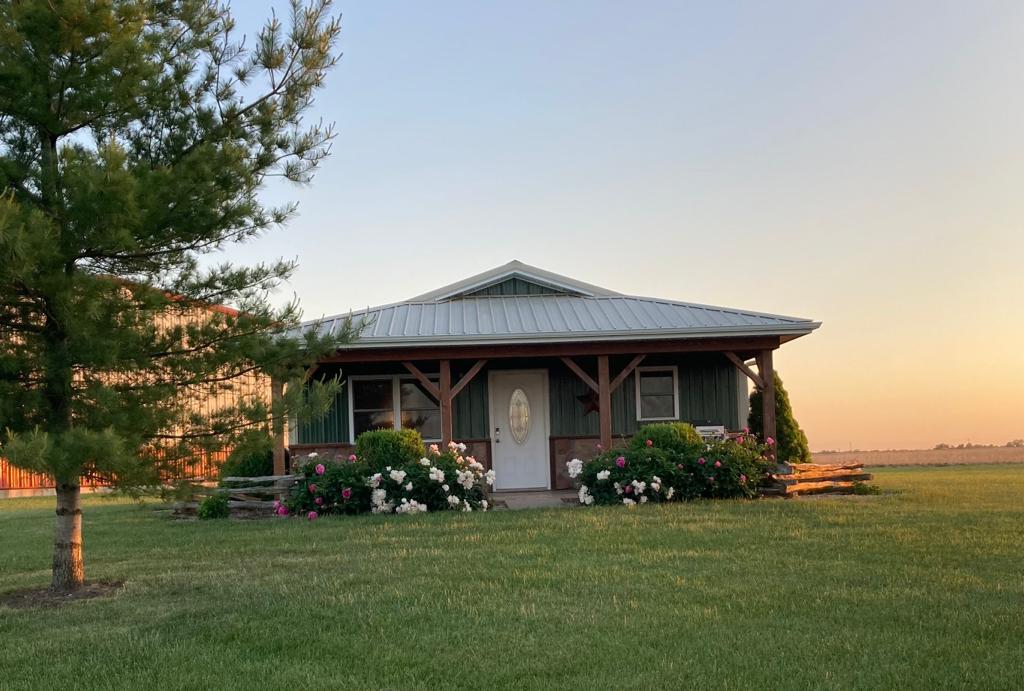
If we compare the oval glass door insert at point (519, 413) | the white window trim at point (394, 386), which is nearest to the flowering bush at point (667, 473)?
the oval glass door insert at point (519, 413)

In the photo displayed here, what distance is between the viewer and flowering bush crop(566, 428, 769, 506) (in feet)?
41.6

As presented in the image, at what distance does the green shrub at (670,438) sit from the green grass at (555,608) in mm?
2451

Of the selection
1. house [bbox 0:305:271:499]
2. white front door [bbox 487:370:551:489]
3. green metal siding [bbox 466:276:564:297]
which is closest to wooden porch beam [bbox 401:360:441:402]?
white front door [bbox 487:370:551:489]

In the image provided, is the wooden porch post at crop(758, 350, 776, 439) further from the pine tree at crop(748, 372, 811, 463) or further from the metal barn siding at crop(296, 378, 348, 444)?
the metal barn siding at crop(296, 378, 348, 444)

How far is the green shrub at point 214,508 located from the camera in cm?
1352

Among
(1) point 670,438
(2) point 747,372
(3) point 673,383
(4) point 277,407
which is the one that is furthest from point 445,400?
(4) point 277,407

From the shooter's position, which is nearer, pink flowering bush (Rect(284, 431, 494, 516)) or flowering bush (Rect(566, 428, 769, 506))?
pink flowering bush (Rect(284, 431, 494, 516))

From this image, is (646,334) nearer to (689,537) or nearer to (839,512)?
(839,512)

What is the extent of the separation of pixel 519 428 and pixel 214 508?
5628 millimetres

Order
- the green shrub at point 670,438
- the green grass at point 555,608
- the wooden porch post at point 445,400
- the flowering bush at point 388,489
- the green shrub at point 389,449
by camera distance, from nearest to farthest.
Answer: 1. the green grass at point 555,608
2. the flowering bush at point 388,489
3. the green shrub at point 389,449
4. the green shrub at point 670,438
5. the wooden porch post at point 445,400

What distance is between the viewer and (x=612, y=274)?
2116 centimetres

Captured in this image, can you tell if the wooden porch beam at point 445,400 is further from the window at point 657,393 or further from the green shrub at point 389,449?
the window at point 657,393

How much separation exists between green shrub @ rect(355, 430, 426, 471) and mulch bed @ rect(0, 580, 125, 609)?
5224 mm

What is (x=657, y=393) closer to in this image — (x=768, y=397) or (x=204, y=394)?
(x=768, y=397)
